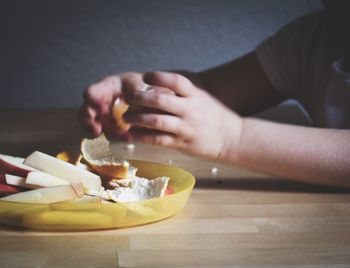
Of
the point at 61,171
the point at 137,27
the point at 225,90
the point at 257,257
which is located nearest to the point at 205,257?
the point at 257,257

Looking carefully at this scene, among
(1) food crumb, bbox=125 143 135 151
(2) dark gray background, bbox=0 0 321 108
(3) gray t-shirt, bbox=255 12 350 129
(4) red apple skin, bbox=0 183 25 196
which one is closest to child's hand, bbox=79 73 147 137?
(1) food crumb, bbox=125 143 135 151

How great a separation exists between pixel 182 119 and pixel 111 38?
0.96 meters

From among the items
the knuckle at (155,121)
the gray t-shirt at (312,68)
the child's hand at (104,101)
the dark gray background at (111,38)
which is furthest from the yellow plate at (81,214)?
the dark gray background at (111,38)

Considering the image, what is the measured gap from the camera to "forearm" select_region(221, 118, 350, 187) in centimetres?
91

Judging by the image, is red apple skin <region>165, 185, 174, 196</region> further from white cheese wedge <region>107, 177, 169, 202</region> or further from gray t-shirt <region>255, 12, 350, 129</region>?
gray t-shirt <region>255, 12, 350, 129</region>

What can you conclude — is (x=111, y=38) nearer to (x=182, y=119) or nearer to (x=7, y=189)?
(x=182, y=119)

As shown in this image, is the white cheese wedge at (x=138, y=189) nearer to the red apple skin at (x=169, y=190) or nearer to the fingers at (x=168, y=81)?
the red apple skin at (x=169, y=190)

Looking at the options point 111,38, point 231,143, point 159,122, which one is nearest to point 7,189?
point 159,122

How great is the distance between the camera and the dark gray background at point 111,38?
5.74 feet

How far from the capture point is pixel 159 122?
843 millimetres

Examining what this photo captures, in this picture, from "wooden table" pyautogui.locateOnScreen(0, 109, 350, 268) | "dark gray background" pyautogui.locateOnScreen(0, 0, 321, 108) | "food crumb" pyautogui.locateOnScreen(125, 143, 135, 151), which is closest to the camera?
"wooden table" pyautogui.locateOnScreen(0, 109, 350, 268)

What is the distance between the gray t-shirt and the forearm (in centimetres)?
23

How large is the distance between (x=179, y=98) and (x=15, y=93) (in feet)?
3.39

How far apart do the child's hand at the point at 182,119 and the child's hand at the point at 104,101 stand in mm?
107
